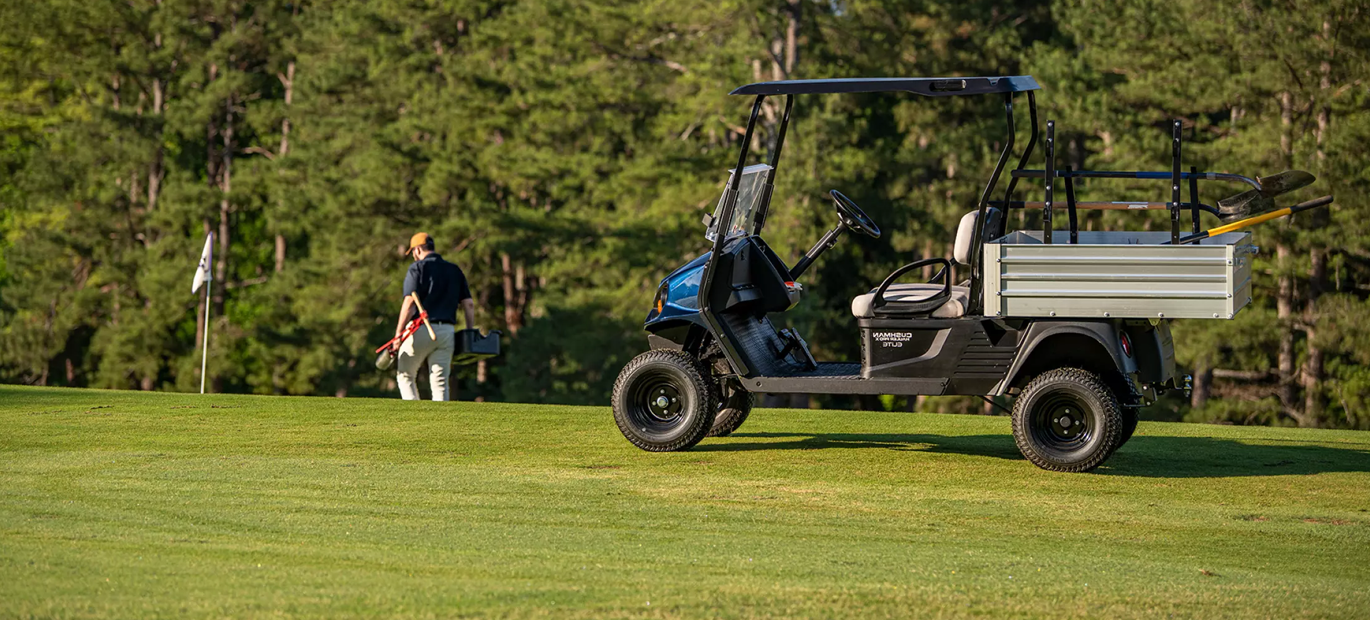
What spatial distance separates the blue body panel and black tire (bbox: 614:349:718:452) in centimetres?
23

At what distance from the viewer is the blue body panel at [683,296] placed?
365 inches

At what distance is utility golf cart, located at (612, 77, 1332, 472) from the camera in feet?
27.4

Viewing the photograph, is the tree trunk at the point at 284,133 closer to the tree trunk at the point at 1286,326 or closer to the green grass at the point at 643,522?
the tree trunk at the point at 1286,326

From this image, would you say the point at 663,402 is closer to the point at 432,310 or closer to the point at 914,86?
the point at 914,86

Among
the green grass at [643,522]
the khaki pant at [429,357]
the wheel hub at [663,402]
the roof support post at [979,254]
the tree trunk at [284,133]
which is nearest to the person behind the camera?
the green grass at [643,522]

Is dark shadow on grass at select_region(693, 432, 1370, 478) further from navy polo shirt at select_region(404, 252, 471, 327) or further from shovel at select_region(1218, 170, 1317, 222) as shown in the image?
navy polo shirt at select_region(404, 252, 471, 327)

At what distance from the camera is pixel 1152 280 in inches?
327

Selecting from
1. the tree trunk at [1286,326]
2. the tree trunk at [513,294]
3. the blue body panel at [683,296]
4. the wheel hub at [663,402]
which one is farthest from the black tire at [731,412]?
the tree trunk at [513,294]

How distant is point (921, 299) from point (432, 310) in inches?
212

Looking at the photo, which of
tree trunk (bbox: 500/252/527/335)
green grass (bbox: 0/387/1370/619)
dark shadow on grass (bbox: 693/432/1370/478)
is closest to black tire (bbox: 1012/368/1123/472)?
green grass (bbox: 0/387/1370/619)

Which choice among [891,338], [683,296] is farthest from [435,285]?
[891,338]

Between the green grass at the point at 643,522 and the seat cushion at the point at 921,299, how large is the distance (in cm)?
90

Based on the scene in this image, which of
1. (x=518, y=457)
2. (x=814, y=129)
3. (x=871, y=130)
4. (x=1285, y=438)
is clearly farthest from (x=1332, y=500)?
(x=871, y=130)

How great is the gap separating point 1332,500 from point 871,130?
31.8 metres
